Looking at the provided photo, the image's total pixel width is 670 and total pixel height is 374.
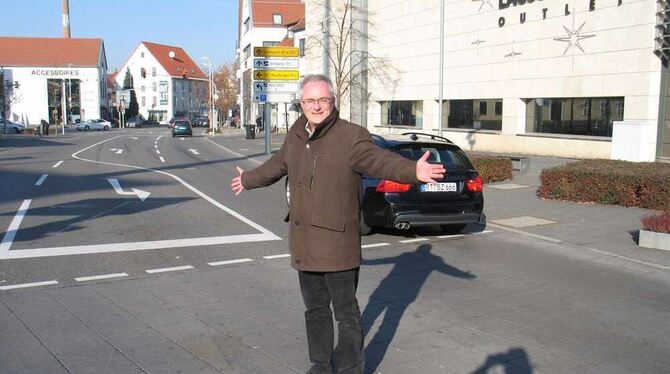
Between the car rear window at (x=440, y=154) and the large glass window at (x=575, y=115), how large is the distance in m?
14.0

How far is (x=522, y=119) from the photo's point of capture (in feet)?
83.2

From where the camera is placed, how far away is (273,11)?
73.4 metres

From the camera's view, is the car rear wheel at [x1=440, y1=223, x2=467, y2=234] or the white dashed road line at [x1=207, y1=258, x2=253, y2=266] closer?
the white dashed road line at [x1=207, y1=258, x2=253, y2=266]

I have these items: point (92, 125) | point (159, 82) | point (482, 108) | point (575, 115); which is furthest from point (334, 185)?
point (159, 82)

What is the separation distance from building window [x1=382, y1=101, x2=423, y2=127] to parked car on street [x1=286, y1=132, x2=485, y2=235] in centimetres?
2352

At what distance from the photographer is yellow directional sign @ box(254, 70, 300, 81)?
24047 mm

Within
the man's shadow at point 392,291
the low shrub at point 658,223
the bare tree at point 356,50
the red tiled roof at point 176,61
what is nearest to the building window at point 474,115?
the bare tree at point 356,50

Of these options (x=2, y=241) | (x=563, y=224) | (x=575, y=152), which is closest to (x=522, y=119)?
(x=575, y=152)

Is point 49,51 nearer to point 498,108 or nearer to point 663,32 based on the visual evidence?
point 498,108

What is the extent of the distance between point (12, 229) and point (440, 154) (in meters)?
6.49

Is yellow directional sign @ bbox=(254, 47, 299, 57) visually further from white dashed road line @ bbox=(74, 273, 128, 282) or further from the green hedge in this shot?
white dashed road line @ bbox=(74, 273, 128, 282)

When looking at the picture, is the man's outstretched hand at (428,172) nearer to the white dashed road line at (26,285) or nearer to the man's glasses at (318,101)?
the man's glasses at (318,101)

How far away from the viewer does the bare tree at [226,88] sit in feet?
288

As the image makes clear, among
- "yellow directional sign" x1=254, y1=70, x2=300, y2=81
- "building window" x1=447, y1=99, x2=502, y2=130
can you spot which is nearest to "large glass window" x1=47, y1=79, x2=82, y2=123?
"yellow directional sign" x1=254, y1=70, x2=300, y2=81
